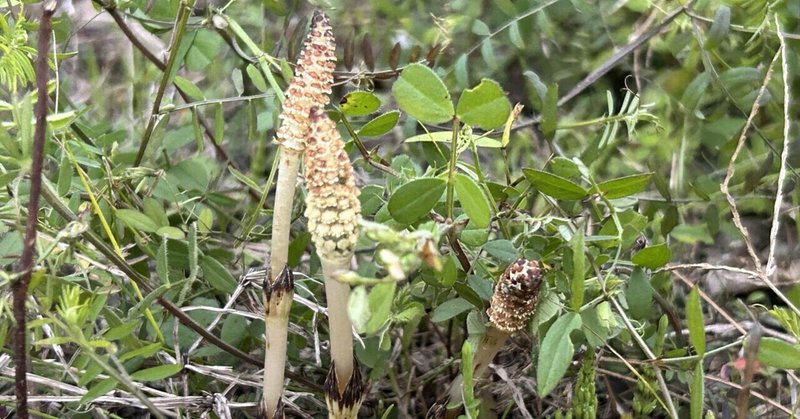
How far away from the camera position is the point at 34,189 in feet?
2.78

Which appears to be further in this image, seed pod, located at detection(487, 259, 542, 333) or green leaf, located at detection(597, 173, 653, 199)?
green leaf, located at detection(597, 173, 653, 199)

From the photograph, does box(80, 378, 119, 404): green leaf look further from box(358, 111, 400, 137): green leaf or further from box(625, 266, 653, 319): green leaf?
box(625, 266, 653, 319): green leaf

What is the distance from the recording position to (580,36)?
209 cm

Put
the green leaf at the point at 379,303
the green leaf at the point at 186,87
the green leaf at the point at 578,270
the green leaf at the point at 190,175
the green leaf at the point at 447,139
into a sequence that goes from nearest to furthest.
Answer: the green leaf at the point at 379,303 < the green leaf at the point at 578,270 < the green leaf at the point at 447,139 < the green leaf at the point at 186,87 < the green leaf at the point at 190,175

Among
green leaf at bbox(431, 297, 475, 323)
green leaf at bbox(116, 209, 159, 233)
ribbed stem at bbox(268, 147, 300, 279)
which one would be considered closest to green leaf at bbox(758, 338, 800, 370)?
green leaf at bbox(431, 297, 475, 323)

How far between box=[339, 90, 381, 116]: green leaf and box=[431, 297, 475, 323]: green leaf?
28 centimetres

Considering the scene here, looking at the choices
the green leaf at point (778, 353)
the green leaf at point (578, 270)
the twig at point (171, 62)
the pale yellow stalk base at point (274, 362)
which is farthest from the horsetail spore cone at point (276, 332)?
the green leaf at point (778, 353)

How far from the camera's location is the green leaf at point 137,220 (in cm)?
111

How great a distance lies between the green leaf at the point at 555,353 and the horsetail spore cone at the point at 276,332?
29cm

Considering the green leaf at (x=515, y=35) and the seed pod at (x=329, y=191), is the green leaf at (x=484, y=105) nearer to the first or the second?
the seed pod at (x=329, y=191)

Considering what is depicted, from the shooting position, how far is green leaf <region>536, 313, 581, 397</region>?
87 centimetres

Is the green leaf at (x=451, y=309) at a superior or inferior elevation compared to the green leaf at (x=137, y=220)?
inferior

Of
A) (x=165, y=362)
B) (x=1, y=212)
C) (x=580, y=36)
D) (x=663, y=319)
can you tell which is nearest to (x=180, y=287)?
(x=165, y=362)

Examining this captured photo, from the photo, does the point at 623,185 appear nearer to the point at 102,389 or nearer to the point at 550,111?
the point at 550,111
